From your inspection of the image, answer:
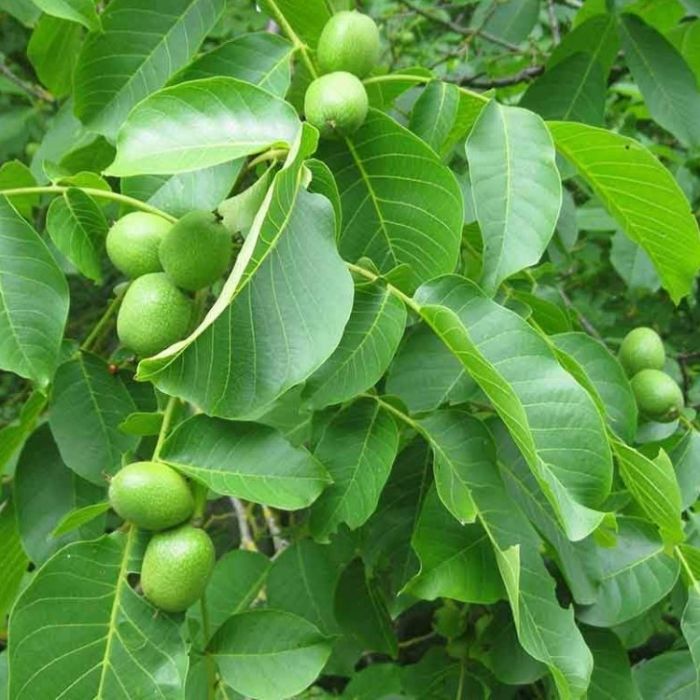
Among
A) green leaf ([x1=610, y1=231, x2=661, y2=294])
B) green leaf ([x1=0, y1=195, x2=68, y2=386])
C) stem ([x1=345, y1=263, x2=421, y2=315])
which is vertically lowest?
green leaf ([x1=610, y1=231, x2=661, y2=294])

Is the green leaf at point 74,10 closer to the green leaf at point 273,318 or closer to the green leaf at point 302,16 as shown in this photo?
the green leaf at point 302,16

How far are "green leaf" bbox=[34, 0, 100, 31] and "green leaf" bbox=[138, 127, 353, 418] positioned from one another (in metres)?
0.40

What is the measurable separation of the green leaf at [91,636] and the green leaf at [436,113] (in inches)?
22.6

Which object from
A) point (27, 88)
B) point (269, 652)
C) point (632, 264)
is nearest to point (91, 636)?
point (269, 652)

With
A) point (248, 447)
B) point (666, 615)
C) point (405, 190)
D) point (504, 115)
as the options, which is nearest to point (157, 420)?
point (248, 447)

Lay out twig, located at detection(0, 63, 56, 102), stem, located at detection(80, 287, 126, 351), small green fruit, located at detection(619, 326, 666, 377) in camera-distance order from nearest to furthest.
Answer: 1. stem, located at detection(80, 287, 126, 351)
2. small green fruit, located at detection(619, 326, 666, 377)
3. twig, located at detection(0, 63, 56, 102)

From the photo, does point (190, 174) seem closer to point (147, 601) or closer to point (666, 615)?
point (147, 601)

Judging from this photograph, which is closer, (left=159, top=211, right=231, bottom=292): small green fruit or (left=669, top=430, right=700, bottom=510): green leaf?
(left=159, top=211, right=231, bottom=292): small green fruit

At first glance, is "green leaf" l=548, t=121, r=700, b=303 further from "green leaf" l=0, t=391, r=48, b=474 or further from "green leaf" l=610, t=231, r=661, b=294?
"green leaf" l=610, t=231, r=661, b=294

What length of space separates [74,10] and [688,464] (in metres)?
0.94

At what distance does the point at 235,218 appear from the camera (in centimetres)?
103

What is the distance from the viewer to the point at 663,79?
5.00 ft

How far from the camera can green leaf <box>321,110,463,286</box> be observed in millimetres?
1047

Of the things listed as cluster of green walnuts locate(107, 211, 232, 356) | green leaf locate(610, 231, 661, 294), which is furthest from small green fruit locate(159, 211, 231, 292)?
green leaf locate(610, 231, 661, 294)
